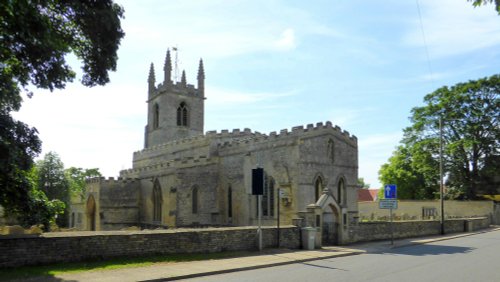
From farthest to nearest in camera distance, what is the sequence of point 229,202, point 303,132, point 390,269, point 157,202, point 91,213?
point 91,213, point 157,202, point 229,202, point 303,132, point 390,269

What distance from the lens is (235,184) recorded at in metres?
30.8

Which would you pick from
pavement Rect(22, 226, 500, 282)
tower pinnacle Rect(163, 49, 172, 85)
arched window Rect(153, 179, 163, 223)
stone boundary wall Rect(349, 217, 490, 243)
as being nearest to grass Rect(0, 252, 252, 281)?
pavement Rect(22, 226, 500, 282)

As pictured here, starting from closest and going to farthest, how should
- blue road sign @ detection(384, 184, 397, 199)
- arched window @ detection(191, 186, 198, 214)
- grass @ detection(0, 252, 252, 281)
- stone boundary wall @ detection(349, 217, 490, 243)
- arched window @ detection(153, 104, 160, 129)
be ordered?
grass @ detection(0, 252, 252, 281), blue road sign @ detection(384, 184, 397, 199), stone boundary wall @ detection(349, 217, 490, 243), arched window @ detection(191, 186, 198, 214), arched window @ detection(153, 104, 160, 129)

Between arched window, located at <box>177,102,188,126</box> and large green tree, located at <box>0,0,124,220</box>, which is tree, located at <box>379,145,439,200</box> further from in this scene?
large green tree, located at <box>0,0,124,220</box>

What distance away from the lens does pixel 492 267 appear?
45.8 feet

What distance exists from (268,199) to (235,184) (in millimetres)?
3063

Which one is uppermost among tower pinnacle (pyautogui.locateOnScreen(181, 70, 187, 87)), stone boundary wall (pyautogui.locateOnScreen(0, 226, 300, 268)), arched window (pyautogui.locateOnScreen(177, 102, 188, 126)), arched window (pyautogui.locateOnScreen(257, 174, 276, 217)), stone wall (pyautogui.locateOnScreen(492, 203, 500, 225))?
tower pinnacle (pyautogui.locateOnScreen(181, 70, 187, 87))

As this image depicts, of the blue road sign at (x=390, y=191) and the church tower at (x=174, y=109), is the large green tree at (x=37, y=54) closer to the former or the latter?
the blue road sign at (x=390, y=191)

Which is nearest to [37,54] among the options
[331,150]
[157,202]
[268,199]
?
[268,199]

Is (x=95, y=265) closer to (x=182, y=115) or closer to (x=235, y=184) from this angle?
(x=235, y=184)

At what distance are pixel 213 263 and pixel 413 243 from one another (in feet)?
44.7

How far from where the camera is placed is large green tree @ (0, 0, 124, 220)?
35.7 ft

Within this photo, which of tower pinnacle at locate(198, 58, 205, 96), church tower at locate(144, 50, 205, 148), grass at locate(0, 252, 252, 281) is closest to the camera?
grass at locate(0, 252, 252, 281)

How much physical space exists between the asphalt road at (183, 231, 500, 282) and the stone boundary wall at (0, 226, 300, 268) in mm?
3271
